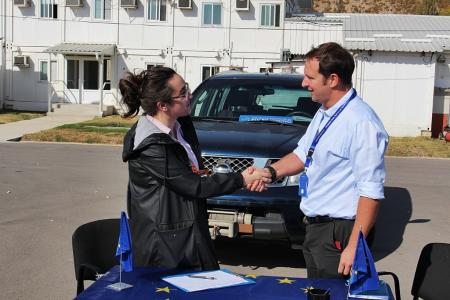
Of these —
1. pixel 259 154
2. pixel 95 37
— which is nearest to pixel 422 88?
pixel 95 37

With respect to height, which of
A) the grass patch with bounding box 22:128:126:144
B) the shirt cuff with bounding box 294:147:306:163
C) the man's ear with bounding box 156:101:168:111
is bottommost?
the grass patch with bounding box 22:128:126:144

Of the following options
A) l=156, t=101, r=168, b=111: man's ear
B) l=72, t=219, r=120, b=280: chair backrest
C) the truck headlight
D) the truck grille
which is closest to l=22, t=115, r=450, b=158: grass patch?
the truck grille

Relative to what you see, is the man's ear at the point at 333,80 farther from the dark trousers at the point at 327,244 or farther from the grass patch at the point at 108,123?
the grass patch at the point at 108,123

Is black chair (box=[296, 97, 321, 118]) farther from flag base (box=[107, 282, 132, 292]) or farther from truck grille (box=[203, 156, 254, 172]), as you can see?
flag base (box=[107, 282, 132, 292])

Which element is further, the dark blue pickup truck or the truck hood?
the truck hood

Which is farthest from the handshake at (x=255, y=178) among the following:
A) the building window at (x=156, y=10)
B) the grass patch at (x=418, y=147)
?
the building window at (x=156, y=10)

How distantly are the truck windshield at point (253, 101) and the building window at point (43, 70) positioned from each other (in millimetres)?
24596

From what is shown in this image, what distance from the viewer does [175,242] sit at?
300 cm

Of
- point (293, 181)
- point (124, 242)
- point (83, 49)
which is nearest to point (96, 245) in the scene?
point (124, 242)

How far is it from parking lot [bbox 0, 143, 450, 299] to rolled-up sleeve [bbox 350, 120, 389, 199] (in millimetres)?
2765

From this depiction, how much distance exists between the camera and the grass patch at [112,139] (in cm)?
1775

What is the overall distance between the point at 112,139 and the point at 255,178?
50.2ft

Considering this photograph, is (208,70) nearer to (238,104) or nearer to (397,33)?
(397,33)

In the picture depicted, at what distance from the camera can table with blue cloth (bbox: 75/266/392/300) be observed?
2.64m
